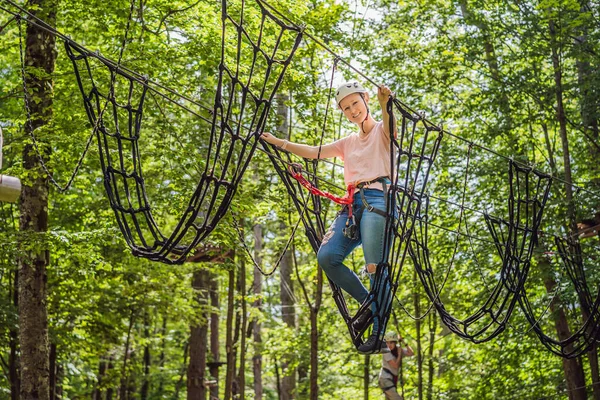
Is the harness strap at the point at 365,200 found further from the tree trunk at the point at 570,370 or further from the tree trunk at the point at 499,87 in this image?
the tree trunk at the point at 499,87

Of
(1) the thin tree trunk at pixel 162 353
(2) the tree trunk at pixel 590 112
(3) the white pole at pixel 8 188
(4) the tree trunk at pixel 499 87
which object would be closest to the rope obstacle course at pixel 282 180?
(3) the white pole at pixel 8 188

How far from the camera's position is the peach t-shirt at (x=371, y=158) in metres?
4.05

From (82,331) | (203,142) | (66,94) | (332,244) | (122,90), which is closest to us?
(332,244)

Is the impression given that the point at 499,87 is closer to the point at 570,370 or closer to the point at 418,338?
the point at 570,370

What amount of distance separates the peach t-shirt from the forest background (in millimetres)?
3043

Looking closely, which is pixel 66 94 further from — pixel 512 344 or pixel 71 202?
pixel 512 344

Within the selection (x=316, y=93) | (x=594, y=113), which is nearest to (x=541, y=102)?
(x=594, y=113)

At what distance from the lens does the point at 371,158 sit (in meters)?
4.06

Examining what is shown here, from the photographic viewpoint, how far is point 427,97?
1113 centimetres

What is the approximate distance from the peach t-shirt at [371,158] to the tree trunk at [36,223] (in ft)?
12.2

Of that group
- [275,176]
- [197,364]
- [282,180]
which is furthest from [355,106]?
[197,364]

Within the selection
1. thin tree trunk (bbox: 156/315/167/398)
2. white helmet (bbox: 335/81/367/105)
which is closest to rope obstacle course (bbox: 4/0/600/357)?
white helmet (bbox: 335/81/367/105)

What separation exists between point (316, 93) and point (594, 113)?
11.0ft

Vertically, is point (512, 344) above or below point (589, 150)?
below
